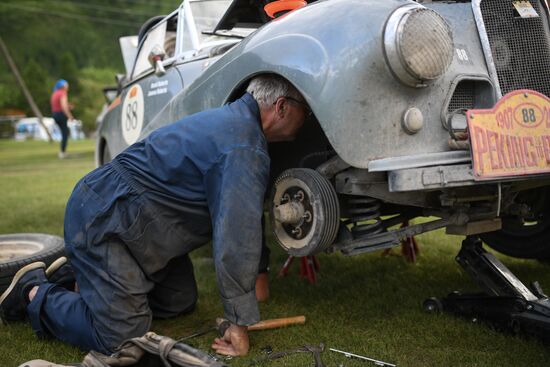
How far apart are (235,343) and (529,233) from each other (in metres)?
1.89

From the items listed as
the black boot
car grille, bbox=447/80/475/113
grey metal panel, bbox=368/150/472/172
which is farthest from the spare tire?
car grille, bbox=447/80/475/113

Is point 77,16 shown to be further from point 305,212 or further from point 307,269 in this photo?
point 305,212

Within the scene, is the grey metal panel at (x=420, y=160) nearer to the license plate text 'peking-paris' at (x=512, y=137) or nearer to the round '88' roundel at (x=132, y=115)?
the license plate text 'peking-paris' at (x=512, y=137)

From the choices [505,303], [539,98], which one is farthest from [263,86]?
[505,303]

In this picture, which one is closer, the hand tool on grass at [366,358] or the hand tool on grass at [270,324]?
the hand tool on grass at [366,358]

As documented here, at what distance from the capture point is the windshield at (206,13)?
372 centimetres

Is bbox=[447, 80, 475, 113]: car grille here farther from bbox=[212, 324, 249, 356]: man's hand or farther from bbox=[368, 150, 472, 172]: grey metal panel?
bbox=[212, 324, 249, 356]: man's hand

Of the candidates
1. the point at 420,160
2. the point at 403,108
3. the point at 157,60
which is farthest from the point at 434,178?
the point at 157,60

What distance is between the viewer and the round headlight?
190cm

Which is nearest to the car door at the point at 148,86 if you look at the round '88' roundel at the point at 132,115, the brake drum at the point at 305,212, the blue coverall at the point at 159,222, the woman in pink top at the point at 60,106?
the round '88' roundel at the point at 132,115

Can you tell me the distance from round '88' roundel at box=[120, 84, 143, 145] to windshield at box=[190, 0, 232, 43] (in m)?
0.65

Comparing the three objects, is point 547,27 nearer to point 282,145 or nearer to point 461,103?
point 461,103

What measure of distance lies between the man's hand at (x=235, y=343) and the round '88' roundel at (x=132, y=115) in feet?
5.93

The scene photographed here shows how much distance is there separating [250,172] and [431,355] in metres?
1.03
